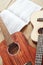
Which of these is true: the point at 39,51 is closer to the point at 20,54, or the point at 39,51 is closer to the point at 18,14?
the point at 20,54

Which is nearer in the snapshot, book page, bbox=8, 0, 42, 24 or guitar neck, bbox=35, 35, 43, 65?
guitar neck, bbox=35, 35, 43, 65

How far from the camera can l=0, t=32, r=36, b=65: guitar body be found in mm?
933

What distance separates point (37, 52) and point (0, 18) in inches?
15.0

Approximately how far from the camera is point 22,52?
3.18 ft

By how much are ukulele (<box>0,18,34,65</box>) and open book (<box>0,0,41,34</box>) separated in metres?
0.11

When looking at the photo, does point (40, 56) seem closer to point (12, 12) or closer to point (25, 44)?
point (25, 44)

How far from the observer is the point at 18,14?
4.13 ft

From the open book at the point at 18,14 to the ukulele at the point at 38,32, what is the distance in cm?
8

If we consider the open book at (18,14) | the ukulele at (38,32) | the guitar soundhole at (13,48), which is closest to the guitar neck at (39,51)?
the ukulele at (38,32)

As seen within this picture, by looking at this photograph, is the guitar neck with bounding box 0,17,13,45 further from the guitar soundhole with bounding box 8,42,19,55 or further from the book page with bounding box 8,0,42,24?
the book page with bounding box 8,0,42,24

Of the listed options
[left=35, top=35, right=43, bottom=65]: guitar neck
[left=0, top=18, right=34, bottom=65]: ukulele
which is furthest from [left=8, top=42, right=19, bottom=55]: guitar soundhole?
[left=35, top=35, right=43, bottom=65]: guitar neck

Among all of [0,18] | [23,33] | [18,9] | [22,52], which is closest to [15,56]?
[22,52]

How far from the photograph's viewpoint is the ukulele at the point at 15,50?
940mm

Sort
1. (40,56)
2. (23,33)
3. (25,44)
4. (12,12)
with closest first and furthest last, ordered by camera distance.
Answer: (40,56) < (25,44) < (23,33) < (12,12)
